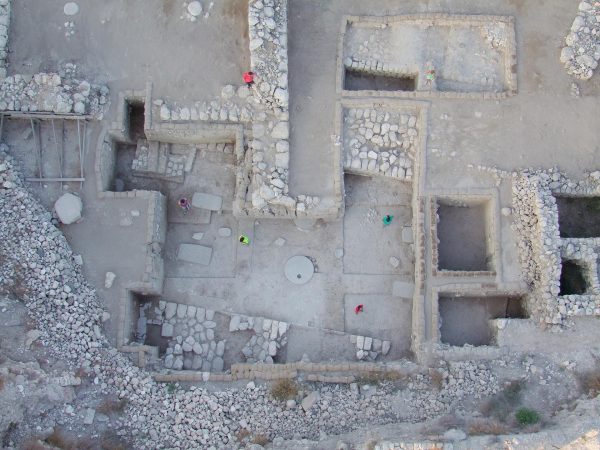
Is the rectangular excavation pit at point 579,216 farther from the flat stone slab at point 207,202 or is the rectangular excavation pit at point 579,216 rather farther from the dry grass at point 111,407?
the dry grass at point 111,407

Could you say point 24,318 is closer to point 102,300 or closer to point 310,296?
point 102,300

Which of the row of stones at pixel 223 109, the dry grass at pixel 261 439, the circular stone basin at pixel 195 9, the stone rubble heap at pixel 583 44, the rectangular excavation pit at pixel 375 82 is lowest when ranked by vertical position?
Result: the dry grass at pixel 261 439

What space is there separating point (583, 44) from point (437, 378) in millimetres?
7049

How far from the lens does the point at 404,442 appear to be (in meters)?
12.2

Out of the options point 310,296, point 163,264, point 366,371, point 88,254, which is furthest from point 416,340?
point 88,254

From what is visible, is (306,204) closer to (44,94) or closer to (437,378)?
(437,378)

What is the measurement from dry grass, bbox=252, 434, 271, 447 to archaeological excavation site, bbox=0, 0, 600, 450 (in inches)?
4.8

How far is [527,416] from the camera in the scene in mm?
13070

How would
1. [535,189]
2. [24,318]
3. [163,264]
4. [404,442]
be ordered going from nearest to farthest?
1. [404,442]
2. [24,318]
3. [535,189]
4. [163,264]

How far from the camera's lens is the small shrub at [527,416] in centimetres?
1299

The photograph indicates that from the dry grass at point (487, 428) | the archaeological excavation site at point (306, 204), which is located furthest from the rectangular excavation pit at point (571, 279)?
the dry grass at point (487, 428)

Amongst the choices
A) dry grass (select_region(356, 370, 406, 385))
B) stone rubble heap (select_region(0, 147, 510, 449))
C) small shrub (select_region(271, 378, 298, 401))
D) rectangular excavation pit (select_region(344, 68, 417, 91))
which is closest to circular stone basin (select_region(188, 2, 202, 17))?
rectangular excavation pit (select_region(344, 68, 417, 91))

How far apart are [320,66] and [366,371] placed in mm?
5881

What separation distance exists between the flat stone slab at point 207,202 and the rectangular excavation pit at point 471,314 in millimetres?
4761
